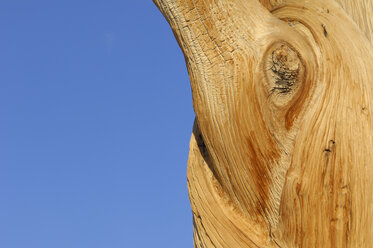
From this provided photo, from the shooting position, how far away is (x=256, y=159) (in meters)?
1.98

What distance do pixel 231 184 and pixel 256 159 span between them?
0.61ft

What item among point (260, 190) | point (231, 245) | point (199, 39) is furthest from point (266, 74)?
Result: point (231, 245)

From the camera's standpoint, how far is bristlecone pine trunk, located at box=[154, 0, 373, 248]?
1850 millimetres

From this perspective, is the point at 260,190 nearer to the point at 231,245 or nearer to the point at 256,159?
the point at 256,159

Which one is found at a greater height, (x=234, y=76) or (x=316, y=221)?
(x=234, y=76)

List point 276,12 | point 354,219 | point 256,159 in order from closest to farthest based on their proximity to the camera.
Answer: point 354,219
point 256,159
point 276,12

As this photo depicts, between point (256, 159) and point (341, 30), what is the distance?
623 mm

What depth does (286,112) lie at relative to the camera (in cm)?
194

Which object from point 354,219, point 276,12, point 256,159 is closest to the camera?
point 354,219

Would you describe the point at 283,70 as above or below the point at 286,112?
above

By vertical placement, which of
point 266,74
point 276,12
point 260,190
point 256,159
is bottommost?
point 260,190

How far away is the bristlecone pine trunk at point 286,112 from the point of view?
6.07 feet

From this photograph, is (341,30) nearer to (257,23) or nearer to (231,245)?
(257,23)

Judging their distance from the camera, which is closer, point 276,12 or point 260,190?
point 260,190
